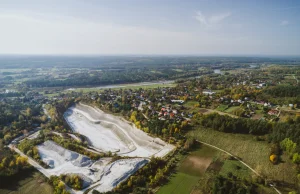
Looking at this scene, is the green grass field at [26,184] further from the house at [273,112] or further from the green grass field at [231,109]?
the house at [273,112]

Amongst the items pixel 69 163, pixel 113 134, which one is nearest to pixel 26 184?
pixel 69 163

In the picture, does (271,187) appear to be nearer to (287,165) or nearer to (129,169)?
(287,165)

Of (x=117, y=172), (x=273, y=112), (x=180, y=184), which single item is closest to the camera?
(x=180, y=184)

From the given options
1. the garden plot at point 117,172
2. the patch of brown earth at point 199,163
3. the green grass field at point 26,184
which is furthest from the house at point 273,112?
the green grass field at point 26,184

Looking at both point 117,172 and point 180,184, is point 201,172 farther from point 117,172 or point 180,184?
point 117,172

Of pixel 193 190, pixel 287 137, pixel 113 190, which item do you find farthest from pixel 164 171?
pixel 287 137

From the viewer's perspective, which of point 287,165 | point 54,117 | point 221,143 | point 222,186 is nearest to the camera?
point 222,186

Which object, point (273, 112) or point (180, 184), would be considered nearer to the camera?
point (180, 184)
